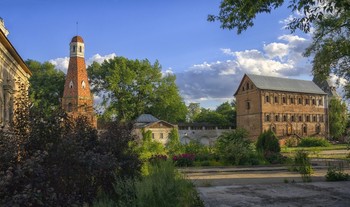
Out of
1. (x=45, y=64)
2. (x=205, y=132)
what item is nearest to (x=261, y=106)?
(x=205, y=132)

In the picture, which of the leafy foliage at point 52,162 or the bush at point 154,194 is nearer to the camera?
the leafy foliage at point 52,162

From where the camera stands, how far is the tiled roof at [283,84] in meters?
59.7

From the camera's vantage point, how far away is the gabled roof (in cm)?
5963

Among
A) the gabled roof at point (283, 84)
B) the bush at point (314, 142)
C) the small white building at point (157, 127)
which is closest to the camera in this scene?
the small white building at point (157, 127)

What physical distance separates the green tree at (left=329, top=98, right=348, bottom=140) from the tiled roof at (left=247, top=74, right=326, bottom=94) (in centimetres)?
382

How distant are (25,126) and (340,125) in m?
68.3

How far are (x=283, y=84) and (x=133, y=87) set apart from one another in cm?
2633

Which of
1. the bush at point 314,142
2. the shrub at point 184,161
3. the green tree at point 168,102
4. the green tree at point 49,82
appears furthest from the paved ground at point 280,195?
the green tree at point 168,102

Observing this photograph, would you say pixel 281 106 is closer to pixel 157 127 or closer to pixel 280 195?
pixel 157 127

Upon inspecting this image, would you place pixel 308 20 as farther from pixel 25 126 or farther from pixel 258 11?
pixel 25 126

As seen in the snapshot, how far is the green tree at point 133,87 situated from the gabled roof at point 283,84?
44.1 ft

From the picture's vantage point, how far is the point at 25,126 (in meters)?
6.45

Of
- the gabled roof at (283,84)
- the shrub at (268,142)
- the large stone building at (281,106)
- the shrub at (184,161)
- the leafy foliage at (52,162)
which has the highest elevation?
the gabled roof at (283,84)

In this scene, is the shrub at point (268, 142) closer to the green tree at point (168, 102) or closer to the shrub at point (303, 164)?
the shrub at point (303, 164)
